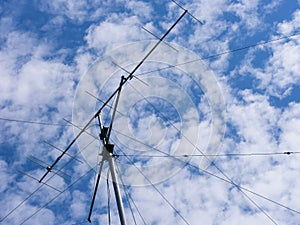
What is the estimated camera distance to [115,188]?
43.1ft

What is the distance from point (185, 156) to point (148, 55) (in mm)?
4581

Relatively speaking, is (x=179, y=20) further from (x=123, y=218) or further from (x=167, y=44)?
(x=123, y=218)

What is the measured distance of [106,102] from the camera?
610 inches

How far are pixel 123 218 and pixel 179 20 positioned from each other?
23.6 ft

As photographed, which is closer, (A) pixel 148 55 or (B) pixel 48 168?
(A) pixel 148 55

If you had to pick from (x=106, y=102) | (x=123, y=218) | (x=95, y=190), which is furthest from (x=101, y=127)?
(x=123, y=218)

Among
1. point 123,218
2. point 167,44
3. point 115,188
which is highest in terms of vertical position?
point 167,44

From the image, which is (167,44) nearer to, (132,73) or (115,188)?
(132,73)

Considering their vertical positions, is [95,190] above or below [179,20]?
below

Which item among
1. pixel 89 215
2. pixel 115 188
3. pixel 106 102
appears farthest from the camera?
pixel 106 102

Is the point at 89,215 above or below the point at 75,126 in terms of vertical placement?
below

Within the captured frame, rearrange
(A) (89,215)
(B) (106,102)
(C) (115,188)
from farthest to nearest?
(B) (106,102)
(A) (89,215)
(C) (115,188)

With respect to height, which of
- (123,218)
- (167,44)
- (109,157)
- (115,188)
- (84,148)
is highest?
(167,44)

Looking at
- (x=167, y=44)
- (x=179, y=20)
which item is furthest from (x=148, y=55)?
(x=179, y=20)
